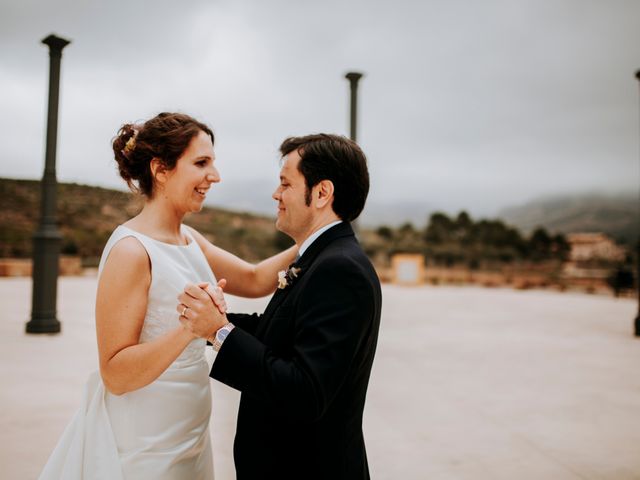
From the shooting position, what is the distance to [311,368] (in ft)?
4.96

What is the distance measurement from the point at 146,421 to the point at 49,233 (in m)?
7.30

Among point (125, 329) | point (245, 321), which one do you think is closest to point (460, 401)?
point (245, 321)

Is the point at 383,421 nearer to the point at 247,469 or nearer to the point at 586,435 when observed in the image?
the point at 586,435

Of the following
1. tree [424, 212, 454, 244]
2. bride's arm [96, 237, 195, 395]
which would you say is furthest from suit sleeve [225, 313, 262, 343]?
tree [424, 212, 454, 244]

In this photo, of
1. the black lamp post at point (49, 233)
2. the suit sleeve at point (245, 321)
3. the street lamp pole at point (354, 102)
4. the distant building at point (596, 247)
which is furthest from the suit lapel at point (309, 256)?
the distant building at point (596, 247)

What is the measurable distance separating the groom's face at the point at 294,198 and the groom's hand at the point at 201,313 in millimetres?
499

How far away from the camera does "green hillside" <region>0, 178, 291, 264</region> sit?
31.3 metres

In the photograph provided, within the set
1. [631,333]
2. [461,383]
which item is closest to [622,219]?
[631,333]

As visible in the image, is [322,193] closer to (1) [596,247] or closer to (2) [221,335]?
(2) [221,335]

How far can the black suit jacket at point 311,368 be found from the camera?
1.54 m

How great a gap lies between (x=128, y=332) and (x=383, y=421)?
12.6 feet

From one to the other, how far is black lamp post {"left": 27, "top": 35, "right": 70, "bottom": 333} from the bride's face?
704 cm

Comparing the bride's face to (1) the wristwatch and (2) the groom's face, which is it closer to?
(2) the groom's face

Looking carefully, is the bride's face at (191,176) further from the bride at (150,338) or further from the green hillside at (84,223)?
the green hillside at (84,223)
